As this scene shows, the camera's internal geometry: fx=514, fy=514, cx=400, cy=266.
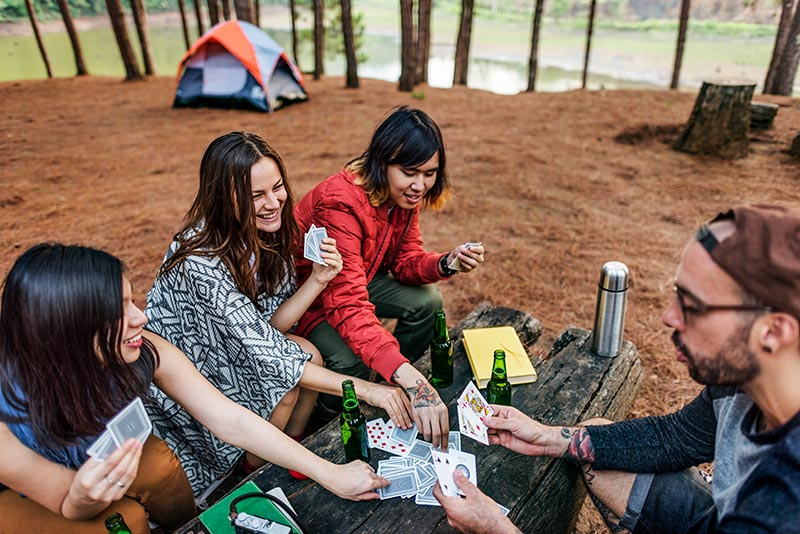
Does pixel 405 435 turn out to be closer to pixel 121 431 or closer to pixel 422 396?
pixel 422 396

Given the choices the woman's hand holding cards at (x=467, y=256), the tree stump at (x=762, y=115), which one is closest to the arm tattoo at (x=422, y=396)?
the woman's hand holding cards at (x=467, y=256)

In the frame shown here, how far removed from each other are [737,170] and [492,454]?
6440 mm

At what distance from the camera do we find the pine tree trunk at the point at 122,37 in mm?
11727

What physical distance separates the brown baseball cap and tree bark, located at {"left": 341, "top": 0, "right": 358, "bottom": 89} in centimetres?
1110

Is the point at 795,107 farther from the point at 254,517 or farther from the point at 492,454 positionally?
the point at 254,517

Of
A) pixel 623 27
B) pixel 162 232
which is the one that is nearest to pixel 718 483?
pixel 162 232

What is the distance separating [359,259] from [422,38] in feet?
38.4

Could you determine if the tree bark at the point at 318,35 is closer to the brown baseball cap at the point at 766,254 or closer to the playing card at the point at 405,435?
the playing card at the point at 405,435

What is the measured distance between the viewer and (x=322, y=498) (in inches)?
69.9

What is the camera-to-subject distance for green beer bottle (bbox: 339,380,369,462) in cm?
193


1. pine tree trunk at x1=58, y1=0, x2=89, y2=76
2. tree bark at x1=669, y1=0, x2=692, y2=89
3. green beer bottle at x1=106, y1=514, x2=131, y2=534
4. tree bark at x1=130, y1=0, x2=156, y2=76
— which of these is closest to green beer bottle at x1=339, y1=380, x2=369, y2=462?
green beer bottle at x1=106, y1=514, x2=131, y2=534

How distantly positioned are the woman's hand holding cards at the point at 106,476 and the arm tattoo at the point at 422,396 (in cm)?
99

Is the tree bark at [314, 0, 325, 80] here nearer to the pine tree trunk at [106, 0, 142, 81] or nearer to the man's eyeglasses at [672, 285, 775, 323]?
the pine tree trunk at [106, 0, 142, 81]

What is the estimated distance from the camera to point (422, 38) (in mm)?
12820
